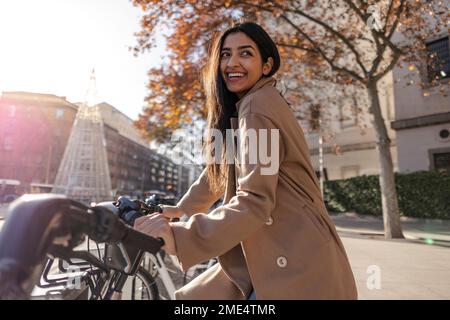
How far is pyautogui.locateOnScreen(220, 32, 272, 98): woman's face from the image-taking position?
54.4 inches

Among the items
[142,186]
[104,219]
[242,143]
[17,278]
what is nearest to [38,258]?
[17,278]

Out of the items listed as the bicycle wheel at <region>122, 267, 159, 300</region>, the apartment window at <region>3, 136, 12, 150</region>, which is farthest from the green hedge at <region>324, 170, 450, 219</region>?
the apartment window at <region>3, 136, 12, 150</region>

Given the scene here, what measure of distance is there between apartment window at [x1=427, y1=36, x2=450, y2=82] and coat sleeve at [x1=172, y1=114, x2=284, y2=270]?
19.8 ft

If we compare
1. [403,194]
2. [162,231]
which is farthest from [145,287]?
[403,194]

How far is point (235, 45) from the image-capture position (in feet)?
4.59

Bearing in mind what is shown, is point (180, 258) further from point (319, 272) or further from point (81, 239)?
point (319, 272)

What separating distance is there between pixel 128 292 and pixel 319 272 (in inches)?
41.0

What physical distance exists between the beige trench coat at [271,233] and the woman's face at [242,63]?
5.2 inches

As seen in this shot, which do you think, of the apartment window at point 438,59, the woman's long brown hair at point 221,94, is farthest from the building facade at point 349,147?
the woman's long brown hair at point 221,94

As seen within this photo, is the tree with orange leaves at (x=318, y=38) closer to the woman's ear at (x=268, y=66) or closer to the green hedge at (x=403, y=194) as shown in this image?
the green hedge at (x=403, y=194)

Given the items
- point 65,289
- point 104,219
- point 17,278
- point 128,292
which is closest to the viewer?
point 17,278

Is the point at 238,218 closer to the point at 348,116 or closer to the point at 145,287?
the point at 145,287

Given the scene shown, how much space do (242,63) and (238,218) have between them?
2.21 feet

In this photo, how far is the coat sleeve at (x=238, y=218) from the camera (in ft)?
3.26
